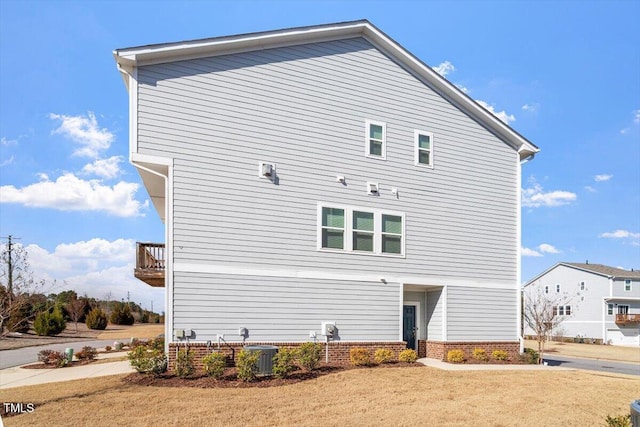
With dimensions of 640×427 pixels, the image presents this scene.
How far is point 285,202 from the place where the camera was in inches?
606

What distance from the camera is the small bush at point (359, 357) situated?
49.5ft

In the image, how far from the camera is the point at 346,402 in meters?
10.3

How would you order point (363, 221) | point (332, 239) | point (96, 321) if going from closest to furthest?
point (332, 239) → point (363, 221) → point (96, 321)

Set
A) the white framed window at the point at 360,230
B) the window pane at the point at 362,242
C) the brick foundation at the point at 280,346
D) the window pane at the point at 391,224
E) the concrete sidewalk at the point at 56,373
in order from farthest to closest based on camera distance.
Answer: the window pane at the point at 391,224 → the window pane at the point at 362,242 → the white framed window at the point at 360,230 → the concrete sidewalk at the point at 56,373 → the brick foundation at the point at 280,346

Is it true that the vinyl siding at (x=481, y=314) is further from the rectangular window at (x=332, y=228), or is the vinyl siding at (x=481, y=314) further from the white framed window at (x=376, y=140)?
the white framed window at (x=376, y=140)

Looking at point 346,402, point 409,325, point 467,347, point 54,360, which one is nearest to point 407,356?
point 409,325

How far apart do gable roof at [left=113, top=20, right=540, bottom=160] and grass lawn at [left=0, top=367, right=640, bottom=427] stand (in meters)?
8.99

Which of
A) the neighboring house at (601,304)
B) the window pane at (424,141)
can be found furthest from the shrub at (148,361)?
the neighboring house at (601,304)

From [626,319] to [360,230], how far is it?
42.2 metres

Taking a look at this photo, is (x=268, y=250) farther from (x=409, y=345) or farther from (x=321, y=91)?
(x=409, y=345)

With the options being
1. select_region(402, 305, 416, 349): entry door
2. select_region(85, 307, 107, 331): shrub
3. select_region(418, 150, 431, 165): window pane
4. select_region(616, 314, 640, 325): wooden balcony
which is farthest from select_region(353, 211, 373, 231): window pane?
select_region(616, 314, 640, 325): wooden balcony

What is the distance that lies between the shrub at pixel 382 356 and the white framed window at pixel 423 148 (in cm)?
688

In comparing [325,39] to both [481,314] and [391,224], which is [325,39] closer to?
[391,224]

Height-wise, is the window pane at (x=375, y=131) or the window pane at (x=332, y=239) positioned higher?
the window pane at (x=375, y=131)
